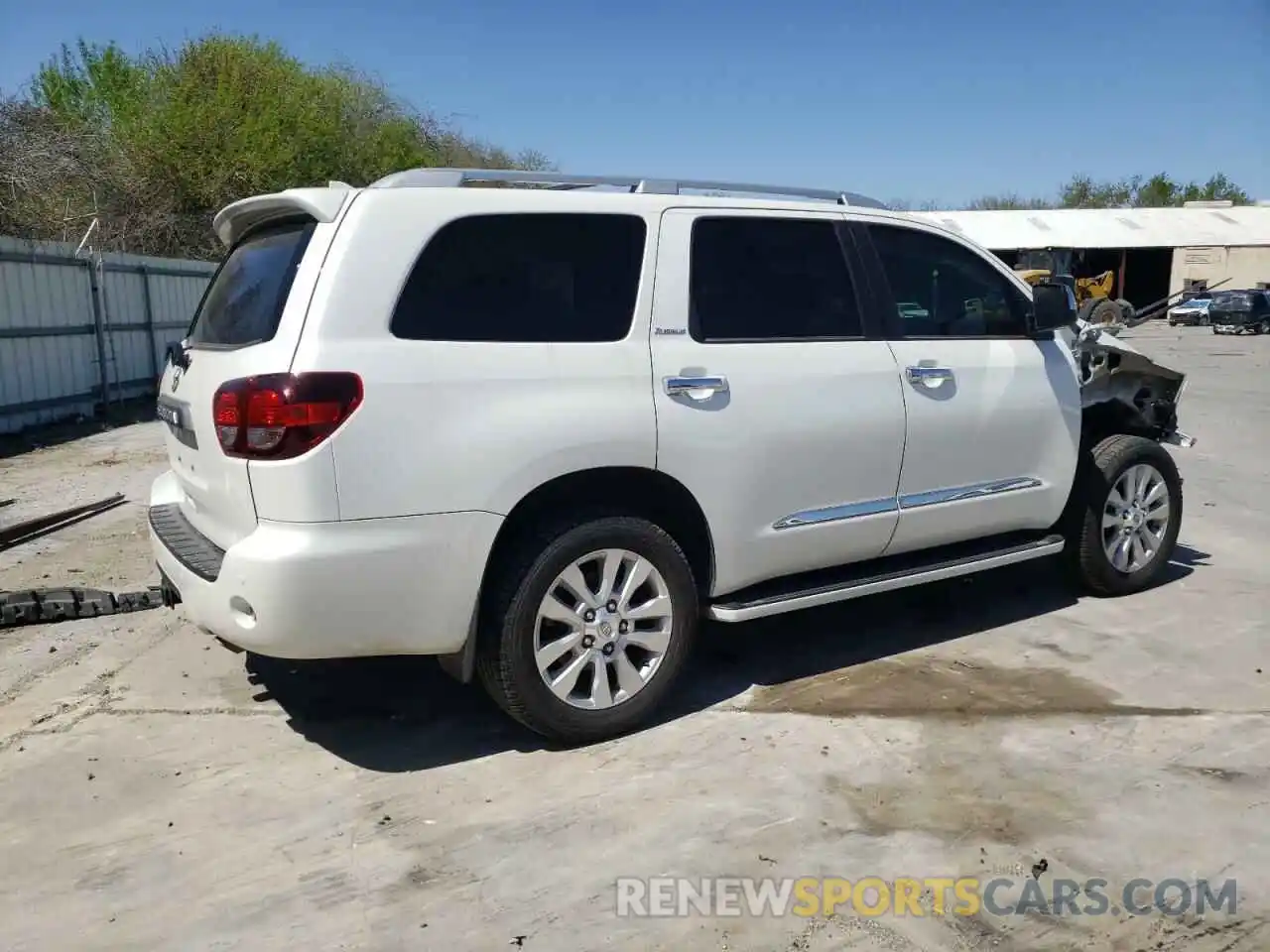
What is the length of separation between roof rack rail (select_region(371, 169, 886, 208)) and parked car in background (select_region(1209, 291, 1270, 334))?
36501 mm

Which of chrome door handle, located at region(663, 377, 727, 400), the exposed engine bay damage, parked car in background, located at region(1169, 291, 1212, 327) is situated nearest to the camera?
chrome door handle, located at region(663, 377, 727, 400)

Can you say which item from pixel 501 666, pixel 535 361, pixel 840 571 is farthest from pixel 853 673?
pixel 535 361

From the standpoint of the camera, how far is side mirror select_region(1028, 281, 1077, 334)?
16.6 ft

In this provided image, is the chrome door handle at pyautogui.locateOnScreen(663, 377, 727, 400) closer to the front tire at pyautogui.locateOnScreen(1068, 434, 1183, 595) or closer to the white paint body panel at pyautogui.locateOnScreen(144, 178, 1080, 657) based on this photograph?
the white paint body panel at pyautogui.locateOnScreen(144, 178, 1080, 657)

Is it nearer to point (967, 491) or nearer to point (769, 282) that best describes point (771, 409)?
point (769, 282)

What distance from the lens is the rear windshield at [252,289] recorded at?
11.8ft

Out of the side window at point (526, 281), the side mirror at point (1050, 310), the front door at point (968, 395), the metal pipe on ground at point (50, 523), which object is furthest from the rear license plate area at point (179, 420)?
the side mirror at point (1050, 310)

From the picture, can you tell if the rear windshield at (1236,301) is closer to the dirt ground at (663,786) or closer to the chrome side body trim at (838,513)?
the dirt ground at (663,786)

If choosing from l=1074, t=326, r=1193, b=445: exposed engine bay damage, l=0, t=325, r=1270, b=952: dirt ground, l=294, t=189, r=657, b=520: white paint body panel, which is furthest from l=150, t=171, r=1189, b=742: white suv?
l=1074, t=326, r=1193, b=445: exposed engine bay damage

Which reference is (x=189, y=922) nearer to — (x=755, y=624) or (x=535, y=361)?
(x=535, y=361)

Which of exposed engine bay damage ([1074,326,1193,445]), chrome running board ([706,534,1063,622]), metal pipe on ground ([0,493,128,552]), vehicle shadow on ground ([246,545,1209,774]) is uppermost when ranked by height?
exposed engine bay damage ([1074,326,1193,445])

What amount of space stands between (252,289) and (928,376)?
2.80m
